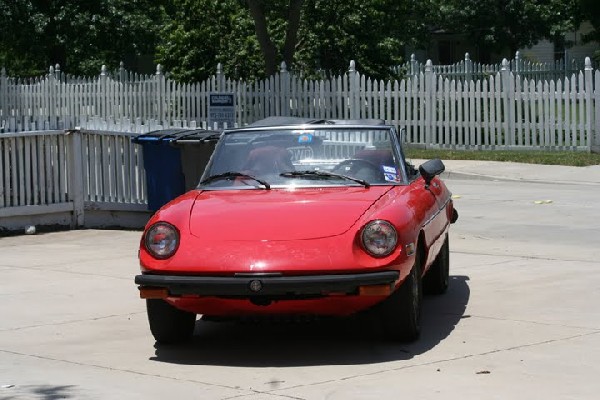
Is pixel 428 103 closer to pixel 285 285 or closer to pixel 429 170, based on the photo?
pixel 429 170

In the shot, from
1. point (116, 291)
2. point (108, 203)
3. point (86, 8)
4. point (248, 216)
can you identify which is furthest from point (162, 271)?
point (86, 8)

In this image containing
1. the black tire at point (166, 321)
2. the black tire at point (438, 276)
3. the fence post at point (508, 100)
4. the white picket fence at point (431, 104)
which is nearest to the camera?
the black tire at point (166, 321)

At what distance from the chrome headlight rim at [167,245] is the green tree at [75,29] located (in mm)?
33213

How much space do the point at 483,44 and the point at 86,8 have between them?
15440mm

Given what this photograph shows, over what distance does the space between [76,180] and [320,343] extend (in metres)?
7.53

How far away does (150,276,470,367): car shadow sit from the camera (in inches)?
310

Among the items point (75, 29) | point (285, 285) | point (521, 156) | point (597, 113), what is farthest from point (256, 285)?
point (75, 29)

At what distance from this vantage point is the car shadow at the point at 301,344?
786 centimetres

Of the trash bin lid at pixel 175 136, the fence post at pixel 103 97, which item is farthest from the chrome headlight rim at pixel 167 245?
the fence post at pixel 103 97

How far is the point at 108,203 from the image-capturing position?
15344 millimetres

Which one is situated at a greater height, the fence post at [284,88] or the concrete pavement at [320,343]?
the fence post at [284,88]

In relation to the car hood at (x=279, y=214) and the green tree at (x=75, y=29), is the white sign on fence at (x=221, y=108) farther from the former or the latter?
the car hood at (x=279, y=214)

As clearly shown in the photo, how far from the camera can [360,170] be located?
9102 millimetres

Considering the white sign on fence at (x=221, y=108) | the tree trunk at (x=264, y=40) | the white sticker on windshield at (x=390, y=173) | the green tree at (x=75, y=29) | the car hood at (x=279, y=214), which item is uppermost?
the green tree at (x=75, y=29)
